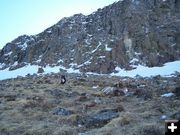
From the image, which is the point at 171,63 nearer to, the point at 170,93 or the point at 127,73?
the point at 127,73

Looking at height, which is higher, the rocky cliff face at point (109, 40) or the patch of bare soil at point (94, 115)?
the rocky cliff face at point (109, 40)

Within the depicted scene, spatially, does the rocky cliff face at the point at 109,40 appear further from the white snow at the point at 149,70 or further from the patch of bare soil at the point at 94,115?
the patch of bare soil at the point at 94,115

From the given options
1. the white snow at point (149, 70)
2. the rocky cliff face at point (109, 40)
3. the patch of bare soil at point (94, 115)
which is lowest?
the patch of bare soil at point (94, 115)

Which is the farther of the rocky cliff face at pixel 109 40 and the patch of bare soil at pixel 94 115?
the rocky cliff face at pixel 109 40

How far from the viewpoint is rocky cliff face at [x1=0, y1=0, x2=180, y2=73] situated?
224 feet

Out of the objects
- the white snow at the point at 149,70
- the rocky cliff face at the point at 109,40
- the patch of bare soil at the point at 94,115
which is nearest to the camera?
the patch of bare soil at the point at 94,115

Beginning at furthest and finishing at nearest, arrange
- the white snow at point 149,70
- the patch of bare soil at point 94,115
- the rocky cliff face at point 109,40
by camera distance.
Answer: the rocky cliff face at point 109,40, the white snow at point 149,70, the patch of bare soil at point 94,115

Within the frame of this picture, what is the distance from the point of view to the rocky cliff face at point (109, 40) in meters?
68.1

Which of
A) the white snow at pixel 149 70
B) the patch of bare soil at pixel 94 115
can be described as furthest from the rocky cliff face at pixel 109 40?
the patch of bare soil at pixel 94 115

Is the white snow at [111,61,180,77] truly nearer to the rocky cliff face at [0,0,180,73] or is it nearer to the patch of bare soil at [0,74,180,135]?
the rocky cliff face at [0,0,180,73]

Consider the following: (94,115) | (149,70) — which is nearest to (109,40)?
(149,70)

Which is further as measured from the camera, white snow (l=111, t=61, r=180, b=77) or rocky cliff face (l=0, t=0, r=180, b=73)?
rocky cliff face (l=0, t=0, r=180, b=73)

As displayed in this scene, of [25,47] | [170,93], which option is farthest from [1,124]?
[25,47]

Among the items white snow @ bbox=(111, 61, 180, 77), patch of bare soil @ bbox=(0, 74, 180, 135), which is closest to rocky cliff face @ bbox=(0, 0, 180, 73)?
white snow @ bbox=(111, 61, 180, 77)
